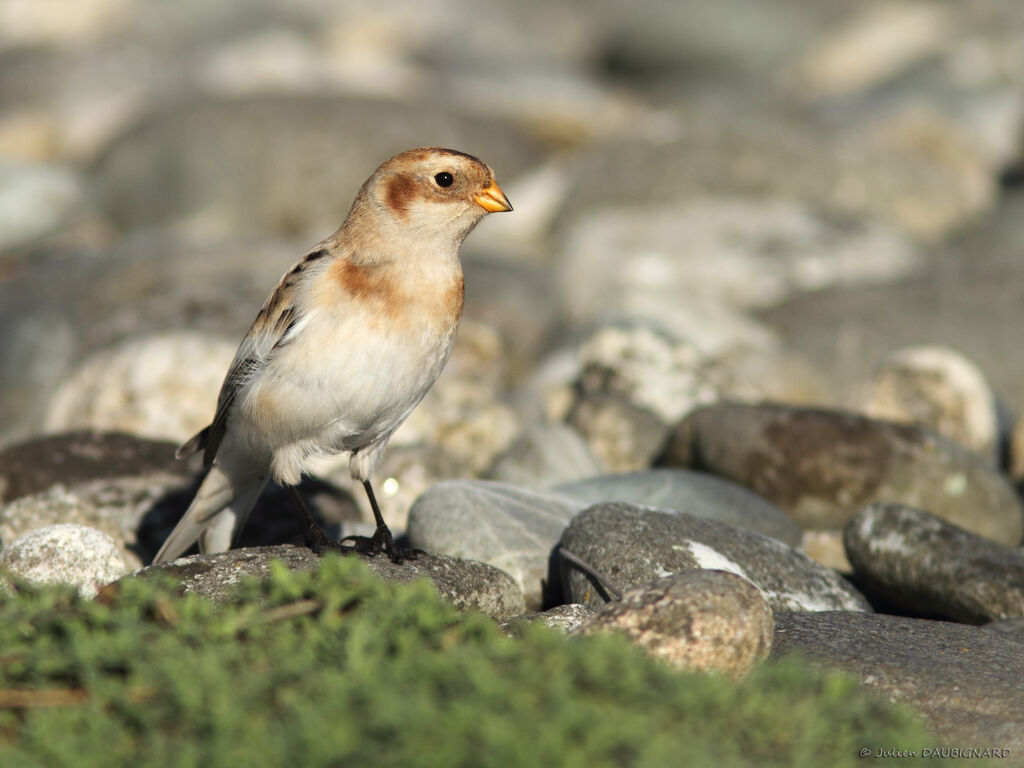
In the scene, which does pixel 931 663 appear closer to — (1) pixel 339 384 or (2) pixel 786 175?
(1) pixel 339 384

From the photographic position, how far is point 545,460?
647 cm

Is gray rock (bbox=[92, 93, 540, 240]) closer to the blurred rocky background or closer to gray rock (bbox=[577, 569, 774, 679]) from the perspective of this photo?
the blurred rocky background

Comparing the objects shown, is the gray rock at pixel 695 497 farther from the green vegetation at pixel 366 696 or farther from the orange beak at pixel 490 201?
the green vegetation at pixel 366 696

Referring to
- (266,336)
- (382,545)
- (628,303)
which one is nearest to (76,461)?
(266,336)

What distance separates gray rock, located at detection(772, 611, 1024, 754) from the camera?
11.1ft

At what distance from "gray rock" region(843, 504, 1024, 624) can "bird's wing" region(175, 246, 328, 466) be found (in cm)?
273

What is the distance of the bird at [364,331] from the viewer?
14.3 feet

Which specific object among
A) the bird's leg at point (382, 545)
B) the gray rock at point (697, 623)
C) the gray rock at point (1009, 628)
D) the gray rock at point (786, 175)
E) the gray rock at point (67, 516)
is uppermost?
the gray rock at point (786, 175)

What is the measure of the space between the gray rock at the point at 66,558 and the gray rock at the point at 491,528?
1.34m

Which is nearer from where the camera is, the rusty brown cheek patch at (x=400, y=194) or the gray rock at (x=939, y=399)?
the rusty brown cheek patch at (x=400, y=194)

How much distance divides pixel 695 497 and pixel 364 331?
2185 mm

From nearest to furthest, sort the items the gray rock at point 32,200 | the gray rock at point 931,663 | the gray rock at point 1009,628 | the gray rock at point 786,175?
the gray rock at point 931,663 → the gray rock at point 1009,628 → the gray rock at point 786,175 → the gray rock at point 32,200

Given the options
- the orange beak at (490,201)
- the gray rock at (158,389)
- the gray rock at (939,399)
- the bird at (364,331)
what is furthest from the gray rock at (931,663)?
the gray rock at (158,389)

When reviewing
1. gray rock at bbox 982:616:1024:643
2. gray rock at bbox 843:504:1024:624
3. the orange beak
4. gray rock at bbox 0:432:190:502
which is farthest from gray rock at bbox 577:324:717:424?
gray rock at bbox 982:616:1024:643
